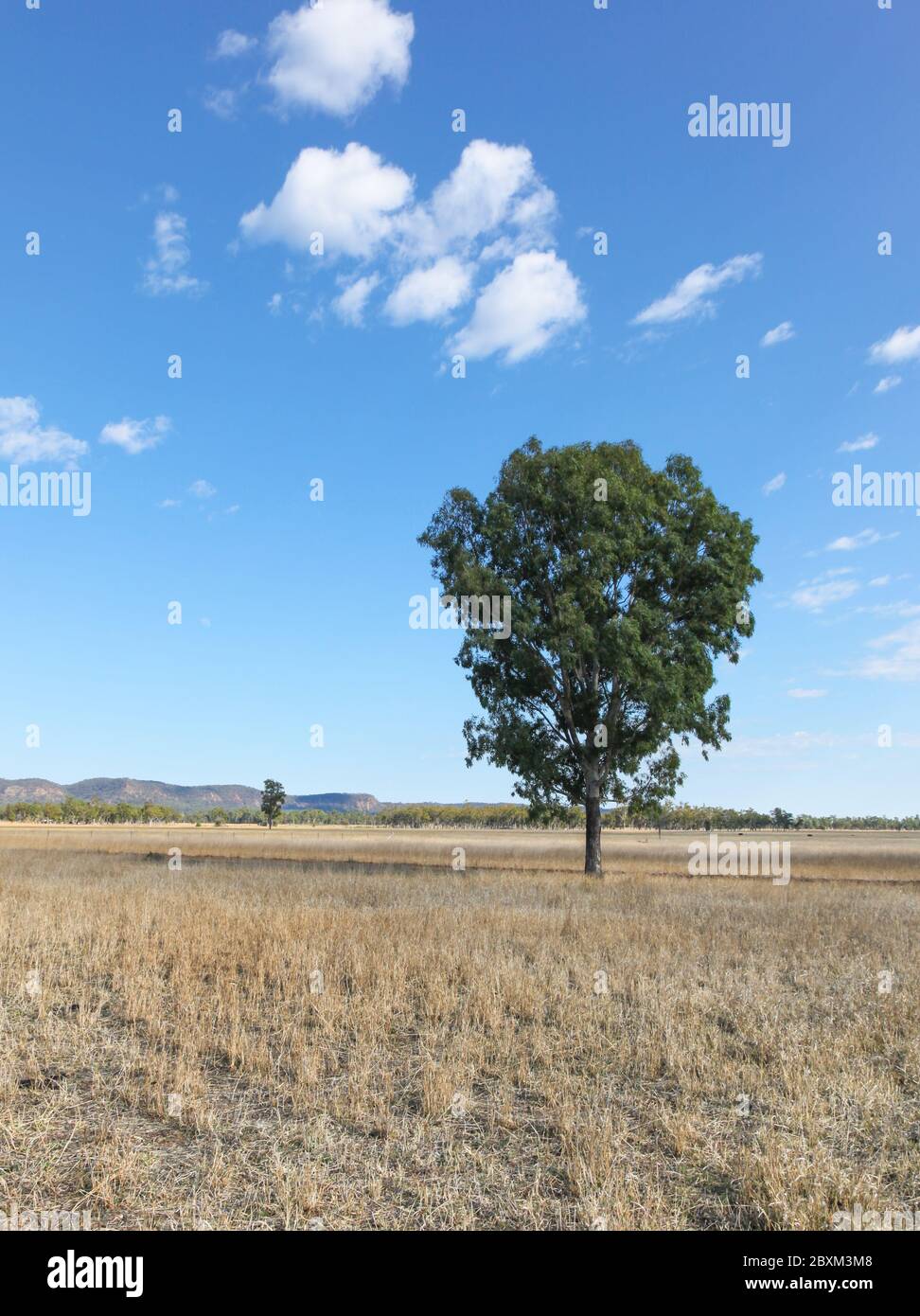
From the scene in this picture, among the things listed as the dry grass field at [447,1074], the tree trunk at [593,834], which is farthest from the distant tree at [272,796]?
the dry grass field at [447,1074]

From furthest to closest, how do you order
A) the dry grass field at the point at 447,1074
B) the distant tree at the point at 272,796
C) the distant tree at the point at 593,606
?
the distant tree at the point at 272,796 < the distant tree at the point at 593,606 < the dry grass field at the point at 447,1074

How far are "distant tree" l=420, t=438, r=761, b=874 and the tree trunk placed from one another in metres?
0.08

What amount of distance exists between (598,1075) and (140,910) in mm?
11931

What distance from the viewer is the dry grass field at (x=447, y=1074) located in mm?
5418

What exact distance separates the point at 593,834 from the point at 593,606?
9.61 m

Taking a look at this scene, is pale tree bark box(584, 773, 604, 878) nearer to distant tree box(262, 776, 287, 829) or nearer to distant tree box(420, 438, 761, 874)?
distant tree box(420, 438, 761, 874)

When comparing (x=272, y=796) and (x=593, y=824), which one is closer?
(x=593, y=824)

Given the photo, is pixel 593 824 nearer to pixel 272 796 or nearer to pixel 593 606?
pixel 593 606

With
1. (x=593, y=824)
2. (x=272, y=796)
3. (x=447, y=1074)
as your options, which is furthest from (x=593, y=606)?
(x=272, y=796)

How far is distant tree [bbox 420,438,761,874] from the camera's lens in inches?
1182

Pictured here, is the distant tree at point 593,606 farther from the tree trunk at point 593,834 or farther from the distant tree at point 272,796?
the distant tree at point 272,796

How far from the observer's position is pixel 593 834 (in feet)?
106

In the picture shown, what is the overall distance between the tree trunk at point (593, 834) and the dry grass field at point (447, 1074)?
15.7 m
